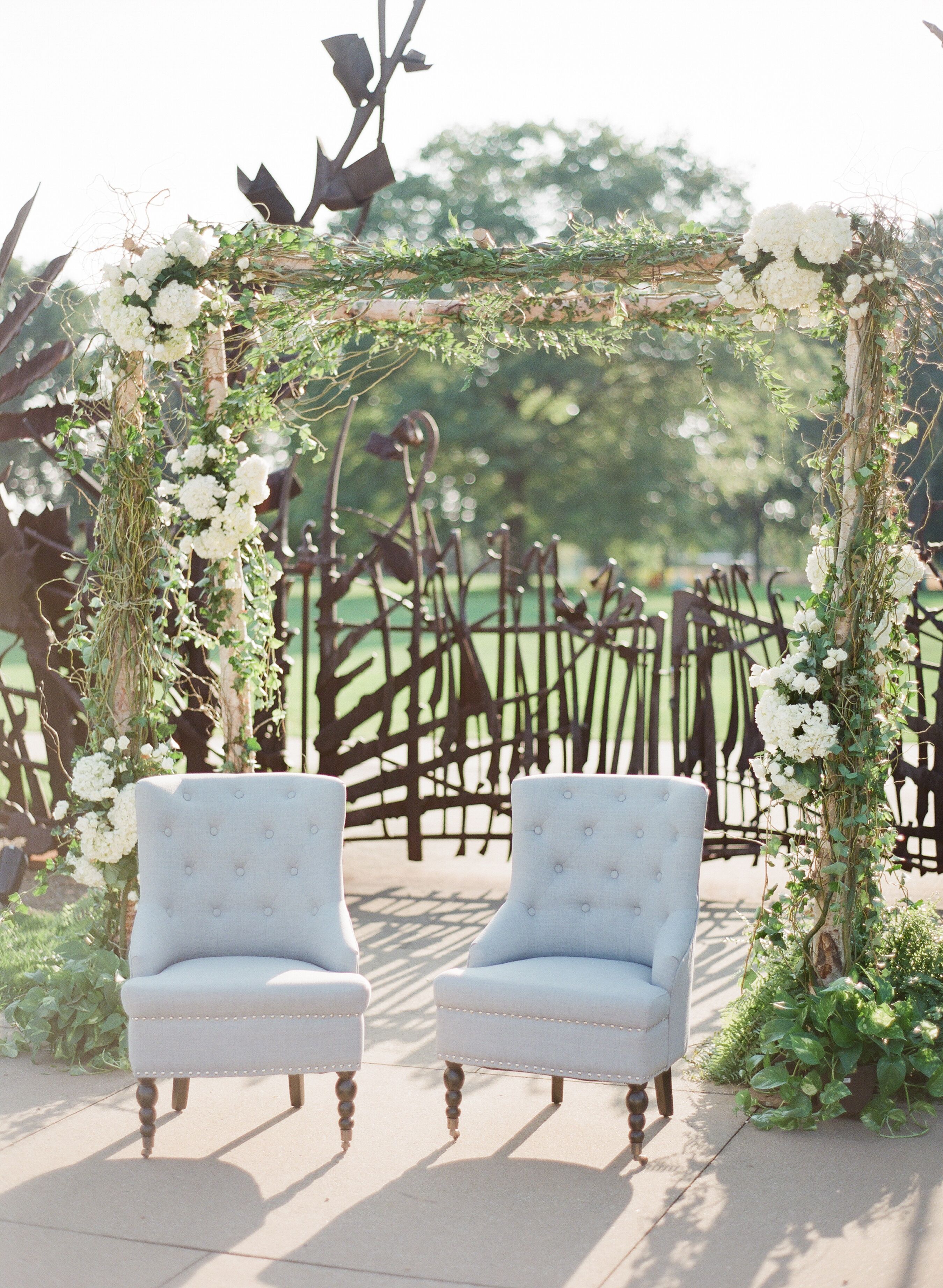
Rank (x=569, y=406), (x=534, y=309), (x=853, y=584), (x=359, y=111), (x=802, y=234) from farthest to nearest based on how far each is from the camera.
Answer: (x=569, y=406), (x=359, y=111), (x=534, y=309), (x=853, y=584), (x=802, y=234)

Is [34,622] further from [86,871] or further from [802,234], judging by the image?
[802,234]

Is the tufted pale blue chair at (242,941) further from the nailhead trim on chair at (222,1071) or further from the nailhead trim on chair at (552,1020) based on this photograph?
the nailhead trim on chair at (552,1020)

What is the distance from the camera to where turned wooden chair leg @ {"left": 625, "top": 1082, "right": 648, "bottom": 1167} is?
328cm

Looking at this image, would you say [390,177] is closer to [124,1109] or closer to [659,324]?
[659,324]

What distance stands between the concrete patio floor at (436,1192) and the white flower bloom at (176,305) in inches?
99.2

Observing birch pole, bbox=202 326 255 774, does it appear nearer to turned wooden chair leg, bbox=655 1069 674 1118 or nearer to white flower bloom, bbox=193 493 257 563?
white flower bloom, bbox=193 493 257 563

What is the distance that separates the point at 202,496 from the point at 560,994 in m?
2.14

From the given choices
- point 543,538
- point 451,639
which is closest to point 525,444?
point 543,538

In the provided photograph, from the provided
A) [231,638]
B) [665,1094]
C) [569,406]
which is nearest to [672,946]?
[665,1094]

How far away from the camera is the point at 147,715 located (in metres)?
4.39

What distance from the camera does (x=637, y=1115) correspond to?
3.29 metres

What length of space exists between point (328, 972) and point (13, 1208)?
3.25ft

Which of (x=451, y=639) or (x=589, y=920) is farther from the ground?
(x=451, y=639)

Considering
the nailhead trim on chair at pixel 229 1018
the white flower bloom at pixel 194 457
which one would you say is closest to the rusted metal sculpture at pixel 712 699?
the white flower bloom at pixel 194 457
